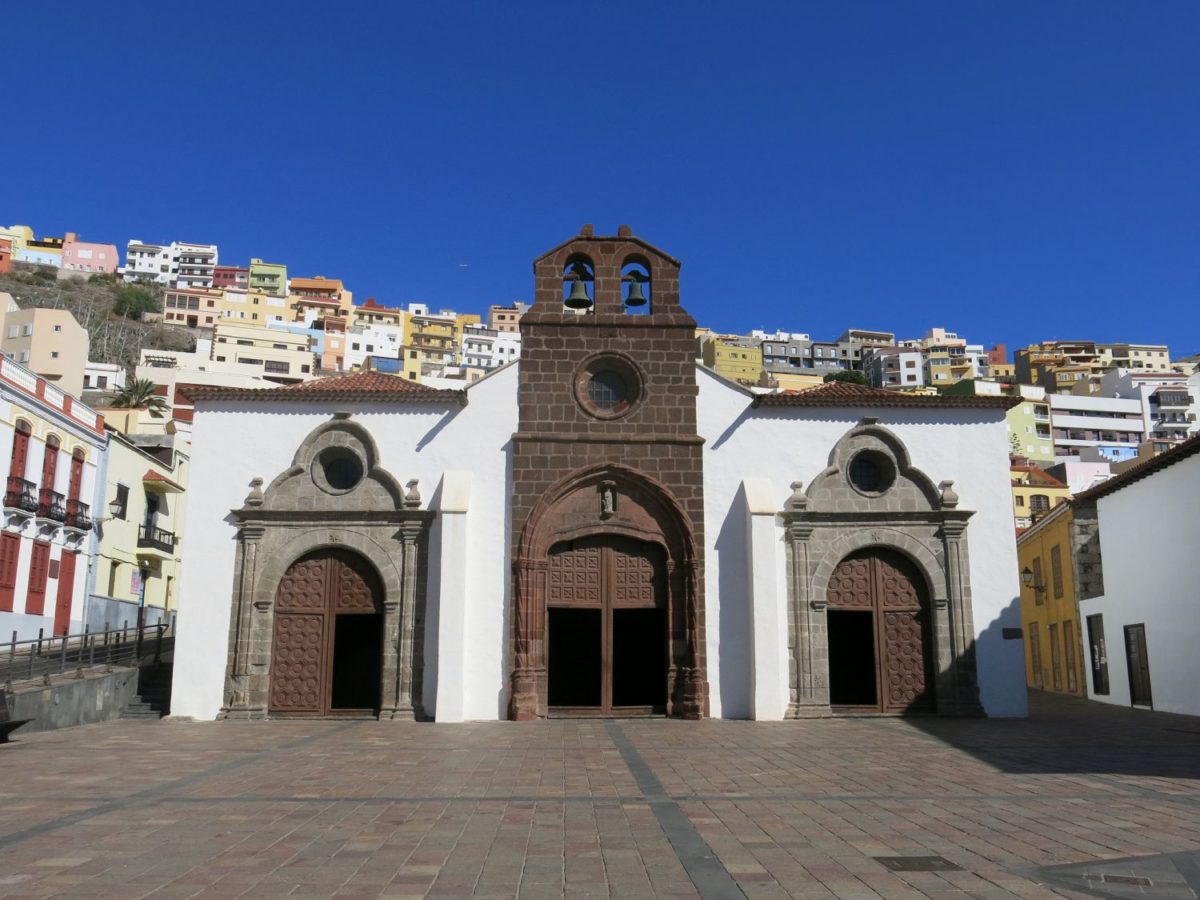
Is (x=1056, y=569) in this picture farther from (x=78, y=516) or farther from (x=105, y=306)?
(x=105, y=306)

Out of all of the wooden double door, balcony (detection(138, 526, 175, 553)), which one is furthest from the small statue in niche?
balcony (detection(138, 526, 175, 553))

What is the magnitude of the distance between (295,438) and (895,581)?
11.7 m

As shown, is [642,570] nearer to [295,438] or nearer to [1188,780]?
[295,438]

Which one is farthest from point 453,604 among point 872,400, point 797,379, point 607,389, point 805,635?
point 797,379

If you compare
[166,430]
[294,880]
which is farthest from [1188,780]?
[166,430]

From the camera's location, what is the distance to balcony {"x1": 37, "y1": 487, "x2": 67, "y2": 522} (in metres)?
28.9

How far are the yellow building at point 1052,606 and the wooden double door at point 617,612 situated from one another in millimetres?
11489

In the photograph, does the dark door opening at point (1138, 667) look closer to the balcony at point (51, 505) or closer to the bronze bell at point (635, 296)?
the bronze bell at point (635, 296)

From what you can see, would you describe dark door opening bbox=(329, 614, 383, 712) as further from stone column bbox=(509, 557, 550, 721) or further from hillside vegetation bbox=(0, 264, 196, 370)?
hillside vegetation bbox=(0, 264, 196, 370)

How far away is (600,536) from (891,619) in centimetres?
565

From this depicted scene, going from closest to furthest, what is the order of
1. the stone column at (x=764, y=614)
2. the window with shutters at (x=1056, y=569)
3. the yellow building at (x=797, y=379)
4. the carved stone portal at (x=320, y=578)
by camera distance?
the stone column at (x=764, y=614) → the carved stone portal at (x=320, y=578) → the window with shutters at (x=1056, y=569) → the yellow building at (x=797, y=379)

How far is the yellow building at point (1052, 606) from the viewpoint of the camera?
1047 inches

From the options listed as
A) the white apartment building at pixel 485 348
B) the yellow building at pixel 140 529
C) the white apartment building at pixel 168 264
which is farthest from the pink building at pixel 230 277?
the yellow building at pixel 140 529

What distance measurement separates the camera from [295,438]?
19.0m
